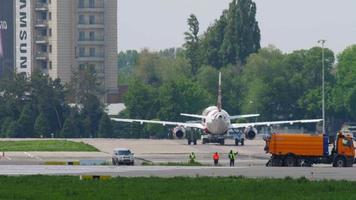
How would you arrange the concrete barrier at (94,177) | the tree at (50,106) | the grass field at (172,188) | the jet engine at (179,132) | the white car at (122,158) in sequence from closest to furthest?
the grass field at (172,188) < the concrete barrier at (94,177) < the white car at (122,158) < the jet engine at (179,132) < the tree at (50,106)

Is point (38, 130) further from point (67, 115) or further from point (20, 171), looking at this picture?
point (20, 171)

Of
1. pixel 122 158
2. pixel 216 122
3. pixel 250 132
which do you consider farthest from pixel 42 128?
pixel 122 158

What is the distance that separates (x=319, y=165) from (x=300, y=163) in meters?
2.97

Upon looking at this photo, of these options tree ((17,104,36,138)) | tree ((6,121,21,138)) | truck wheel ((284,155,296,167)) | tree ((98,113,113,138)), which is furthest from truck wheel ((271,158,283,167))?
tree ((98,113,113,138))

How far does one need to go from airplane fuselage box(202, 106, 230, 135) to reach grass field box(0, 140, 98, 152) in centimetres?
1215

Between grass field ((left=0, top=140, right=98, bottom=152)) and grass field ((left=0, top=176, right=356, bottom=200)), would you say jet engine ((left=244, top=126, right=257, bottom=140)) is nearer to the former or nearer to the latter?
grass field ((left=0, top=140, right=98, bottom=152))

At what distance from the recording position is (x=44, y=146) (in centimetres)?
14862

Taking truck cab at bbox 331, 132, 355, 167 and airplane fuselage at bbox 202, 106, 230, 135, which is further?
airplane fuselage at bbox 202, 106, 230, 135

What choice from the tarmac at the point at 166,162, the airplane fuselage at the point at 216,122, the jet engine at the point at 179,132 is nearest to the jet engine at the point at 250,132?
the tarmac at the point at 166,162

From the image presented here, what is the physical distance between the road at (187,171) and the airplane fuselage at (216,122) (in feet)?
167

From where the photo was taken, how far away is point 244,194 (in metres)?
68.6

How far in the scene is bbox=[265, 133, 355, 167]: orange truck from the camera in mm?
103500

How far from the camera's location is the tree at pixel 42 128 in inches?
7485

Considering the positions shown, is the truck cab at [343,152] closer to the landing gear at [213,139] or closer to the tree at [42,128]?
the landing gear at [213,139]
